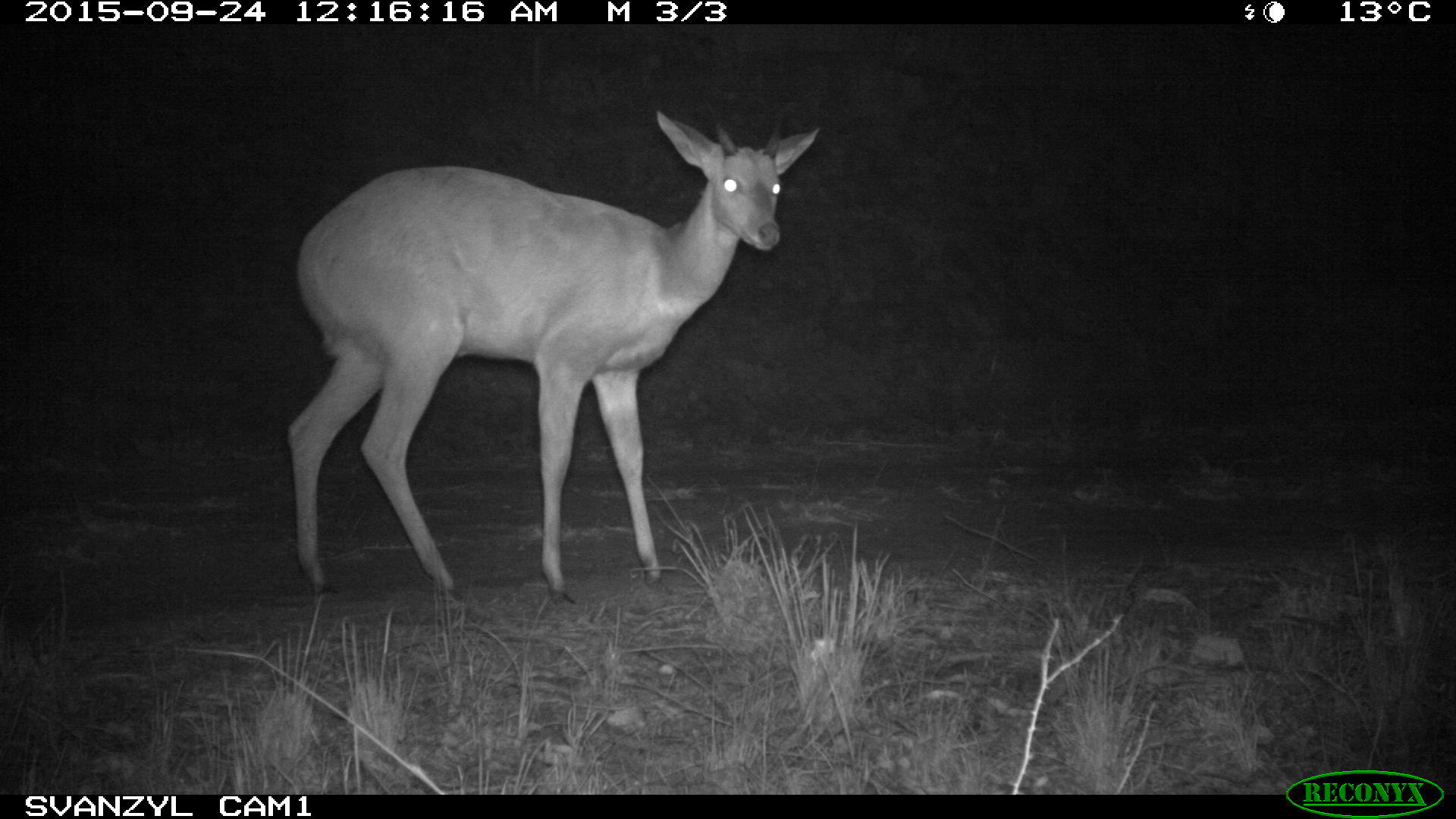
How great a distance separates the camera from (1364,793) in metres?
4.46

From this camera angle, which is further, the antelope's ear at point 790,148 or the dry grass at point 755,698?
the antelope's ear at point 790,148

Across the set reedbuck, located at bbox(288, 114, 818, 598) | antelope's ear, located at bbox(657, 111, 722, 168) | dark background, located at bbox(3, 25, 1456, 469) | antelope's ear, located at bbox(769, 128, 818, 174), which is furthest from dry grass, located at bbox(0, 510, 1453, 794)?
dark background, located at bbox(3, 25, 1456, 469)

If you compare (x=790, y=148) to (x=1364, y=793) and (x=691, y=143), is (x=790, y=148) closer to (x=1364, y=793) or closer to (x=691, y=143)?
(x=691, y=143)

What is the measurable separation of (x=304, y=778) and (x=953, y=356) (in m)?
12.2

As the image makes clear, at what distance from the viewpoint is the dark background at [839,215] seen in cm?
1388

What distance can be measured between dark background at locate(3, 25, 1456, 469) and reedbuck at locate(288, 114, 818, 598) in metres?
3.64

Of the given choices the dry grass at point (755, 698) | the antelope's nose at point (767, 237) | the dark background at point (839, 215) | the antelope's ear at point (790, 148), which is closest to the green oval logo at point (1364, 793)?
the dry grass at point (755, 698)

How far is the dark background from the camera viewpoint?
13.9 metres

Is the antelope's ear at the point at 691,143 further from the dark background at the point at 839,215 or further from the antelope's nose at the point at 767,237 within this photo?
the dark background at the point at 839,215

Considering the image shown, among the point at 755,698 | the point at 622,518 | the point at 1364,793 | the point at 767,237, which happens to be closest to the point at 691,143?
the point at 767,237

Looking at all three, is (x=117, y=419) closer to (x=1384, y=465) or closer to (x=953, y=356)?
(x=953, y=356)

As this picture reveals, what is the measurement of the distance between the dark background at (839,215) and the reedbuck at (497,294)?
143 inches

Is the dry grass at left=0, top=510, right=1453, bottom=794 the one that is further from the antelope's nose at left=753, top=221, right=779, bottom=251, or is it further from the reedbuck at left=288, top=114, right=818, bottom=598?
the antelope's nose at left=753, top=221, right=779, bottom=251

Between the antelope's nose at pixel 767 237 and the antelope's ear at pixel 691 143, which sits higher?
the antelope's ear at pixel 691 143
